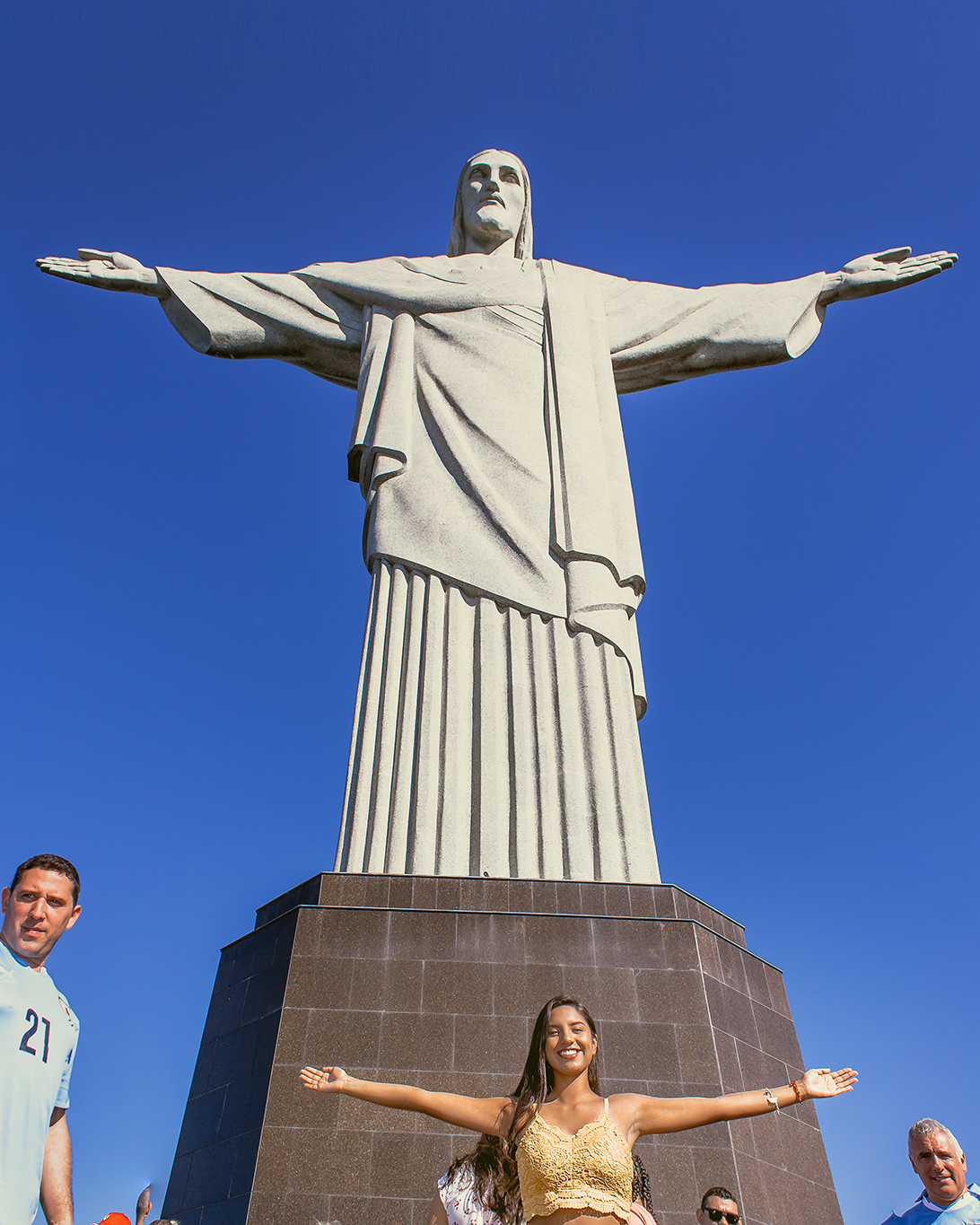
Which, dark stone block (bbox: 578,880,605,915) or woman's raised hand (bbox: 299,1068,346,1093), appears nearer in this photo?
woman's raised hand (bbox: 299,1068,346,1093)

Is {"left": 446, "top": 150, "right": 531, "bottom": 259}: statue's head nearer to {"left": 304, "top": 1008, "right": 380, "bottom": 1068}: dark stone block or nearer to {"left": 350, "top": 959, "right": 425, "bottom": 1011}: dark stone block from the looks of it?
{"left": 350, "top": 959, "right": 425, "bottom": 1011}: dark stone block

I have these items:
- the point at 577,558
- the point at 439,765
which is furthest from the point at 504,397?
the point at 439,765

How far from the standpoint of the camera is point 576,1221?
115 inches

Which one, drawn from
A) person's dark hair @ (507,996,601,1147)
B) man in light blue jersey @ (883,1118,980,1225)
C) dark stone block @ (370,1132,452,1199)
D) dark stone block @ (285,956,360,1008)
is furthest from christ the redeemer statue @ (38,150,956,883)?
person's dark hair @ (507,996,601,1147)

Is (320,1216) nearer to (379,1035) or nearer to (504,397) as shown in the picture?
(379,1035)

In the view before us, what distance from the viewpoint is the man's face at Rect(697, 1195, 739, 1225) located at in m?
4.11

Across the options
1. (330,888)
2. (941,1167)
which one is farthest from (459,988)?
(941,1167)

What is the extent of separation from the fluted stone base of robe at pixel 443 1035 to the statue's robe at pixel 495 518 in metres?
0.67

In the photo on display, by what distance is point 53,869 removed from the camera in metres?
2.93

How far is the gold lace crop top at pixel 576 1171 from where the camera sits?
2963 millimetres

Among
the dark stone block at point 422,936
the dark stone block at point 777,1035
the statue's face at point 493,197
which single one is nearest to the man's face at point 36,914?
the dark stone block at point 422,936

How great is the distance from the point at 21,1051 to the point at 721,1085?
3757mm

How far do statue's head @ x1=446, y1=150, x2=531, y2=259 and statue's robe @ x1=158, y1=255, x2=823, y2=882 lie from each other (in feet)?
2.02

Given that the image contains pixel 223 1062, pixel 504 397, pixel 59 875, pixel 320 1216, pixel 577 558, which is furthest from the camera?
pixel 504 397
